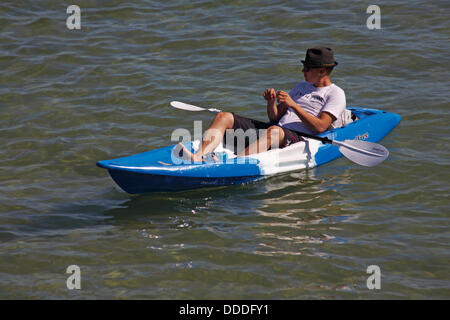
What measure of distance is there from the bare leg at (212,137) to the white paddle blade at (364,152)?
104 centimetres

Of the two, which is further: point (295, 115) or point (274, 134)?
point (295, 115)

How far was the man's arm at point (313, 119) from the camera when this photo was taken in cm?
599

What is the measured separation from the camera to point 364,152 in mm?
6090

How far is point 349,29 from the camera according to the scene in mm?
9852

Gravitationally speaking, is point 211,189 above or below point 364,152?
below

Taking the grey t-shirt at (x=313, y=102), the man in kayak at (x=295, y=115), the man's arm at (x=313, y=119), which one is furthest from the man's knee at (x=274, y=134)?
the grey t-shirt at (x=313, y=102)

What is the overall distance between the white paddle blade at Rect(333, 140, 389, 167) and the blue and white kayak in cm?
31

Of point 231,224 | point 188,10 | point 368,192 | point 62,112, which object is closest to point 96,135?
point 62,112

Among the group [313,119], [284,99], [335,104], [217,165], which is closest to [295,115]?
[313,119]

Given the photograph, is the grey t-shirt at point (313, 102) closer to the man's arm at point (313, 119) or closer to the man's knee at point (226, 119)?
the man's arm at point (313, 119)

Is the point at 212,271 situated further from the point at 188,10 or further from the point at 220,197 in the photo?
the point at 188,10

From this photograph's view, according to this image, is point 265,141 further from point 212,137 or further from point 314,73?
point 314,73

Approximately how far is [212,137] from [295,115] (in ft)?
3.43

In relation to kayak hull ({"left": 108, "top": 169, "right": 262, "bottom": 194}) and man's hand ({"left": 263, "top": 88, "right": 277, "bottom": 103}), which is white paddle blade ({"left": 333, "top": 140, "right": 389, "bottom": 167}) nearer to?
man's hand ({"left": 263, "top": 88, "right": 277, "bottom": 103})
